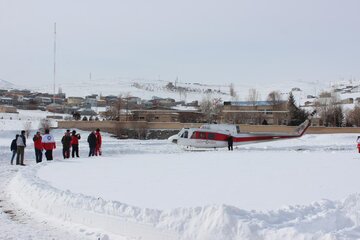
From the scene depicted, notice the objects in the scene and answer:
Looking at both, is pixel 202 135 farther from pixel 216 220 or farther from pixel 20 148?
pixel 216 220

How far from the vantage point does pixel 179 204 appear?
945 cm

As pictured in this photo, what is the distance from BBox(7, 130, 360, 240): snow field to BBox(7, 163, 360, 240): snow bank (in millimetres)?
15

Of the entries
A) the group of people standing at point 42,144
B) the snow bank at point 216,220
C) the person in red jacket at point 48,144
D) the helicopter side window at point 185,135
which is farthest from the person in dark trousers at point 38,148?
the helicopter side window at point 185,135

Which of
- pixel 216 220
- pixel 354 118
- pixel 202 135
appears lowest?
pixel 216 220

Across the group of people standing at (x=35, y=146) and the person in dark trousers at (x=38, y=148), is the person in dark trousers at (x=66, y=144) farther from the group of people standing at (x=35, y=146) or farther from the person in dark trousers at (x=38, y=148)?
the person in dark trousers at (x=38, y=148)

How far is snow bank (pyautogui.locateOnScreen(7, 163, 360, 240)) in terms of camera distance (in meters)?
6.84

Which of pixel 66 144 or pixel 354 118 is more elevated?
pixel 354 118

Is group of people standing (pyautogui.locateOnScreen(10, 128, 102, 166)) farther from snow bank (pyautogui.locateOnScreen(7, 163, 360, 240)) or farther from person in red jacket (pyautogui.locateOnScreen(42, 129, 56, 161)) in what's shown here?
snow bank (pyautogui.locateOnScreen(7, 163, 360, 240))

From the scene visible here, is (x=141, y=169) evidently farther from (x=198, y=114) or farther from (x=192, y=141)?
(x=198, y=114)

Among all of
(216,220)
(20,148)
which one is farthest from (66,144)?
(216,220)

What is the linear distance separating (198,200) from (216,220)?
8.97 ft

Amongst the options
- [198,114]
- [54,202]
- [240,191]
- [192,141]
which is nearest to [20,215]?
[54,202]

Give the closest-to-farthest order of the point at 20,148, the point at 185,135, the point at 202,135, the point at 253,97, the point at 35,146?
the point at 20,148
the point at 35,146
the point at 185,135
the point at 202,135
the point at 253,97

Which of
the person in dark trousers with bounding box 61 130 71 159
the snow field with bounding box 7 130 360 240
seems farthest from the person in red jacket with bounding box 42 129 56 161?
the snow field with bounding box 7 130 360 240
